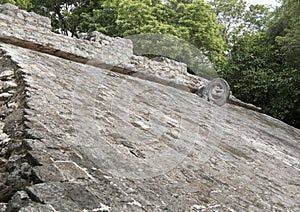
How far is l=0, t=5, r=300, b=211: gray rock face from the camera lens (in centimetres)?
177

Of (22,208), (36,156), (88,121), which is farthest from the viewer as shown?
(88,121)

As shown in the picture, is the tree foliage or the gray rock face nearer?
the gray rock face

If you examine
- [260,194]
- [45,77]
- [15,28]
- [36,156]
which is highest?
[15,28]

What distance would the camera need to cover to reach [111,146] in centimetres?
247

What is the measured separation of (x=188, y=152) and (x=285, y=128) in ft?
15.1

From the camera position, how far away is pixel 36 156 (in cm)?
A: 181

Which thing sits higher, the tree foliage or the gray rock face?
the tree foliage

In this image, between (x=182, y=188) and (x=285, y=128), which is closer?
(x=182, y=188)

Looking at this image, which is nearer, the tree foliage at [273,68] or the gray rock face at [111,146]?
the gray rock face at [111,146]

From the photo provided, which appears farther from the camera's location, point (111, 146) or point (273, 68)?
point (273, 68)

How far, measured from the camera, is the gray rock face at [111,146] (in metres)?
1.77

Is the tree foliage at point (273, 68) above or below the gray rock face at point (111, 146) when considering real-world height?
above

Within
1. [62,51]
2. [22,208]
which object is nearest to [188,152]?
[22,208]

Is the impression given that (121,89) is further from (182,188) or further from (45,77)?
(182,188)
